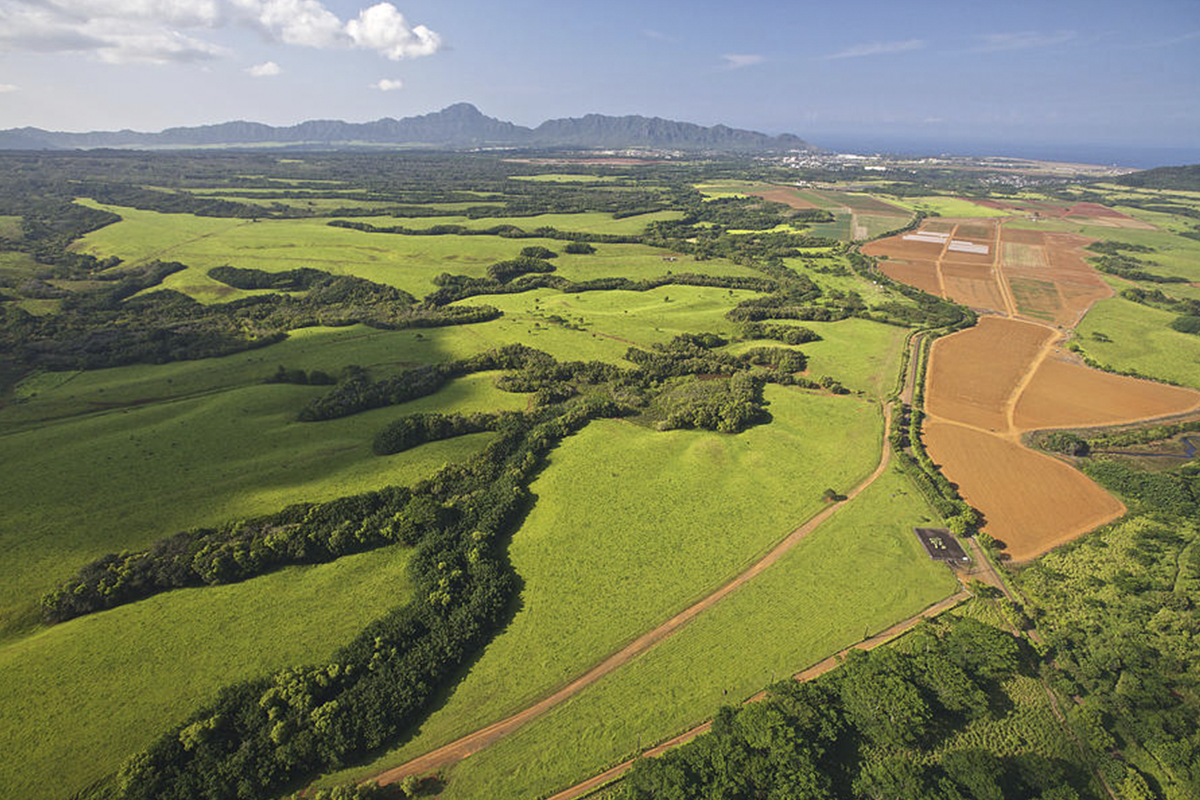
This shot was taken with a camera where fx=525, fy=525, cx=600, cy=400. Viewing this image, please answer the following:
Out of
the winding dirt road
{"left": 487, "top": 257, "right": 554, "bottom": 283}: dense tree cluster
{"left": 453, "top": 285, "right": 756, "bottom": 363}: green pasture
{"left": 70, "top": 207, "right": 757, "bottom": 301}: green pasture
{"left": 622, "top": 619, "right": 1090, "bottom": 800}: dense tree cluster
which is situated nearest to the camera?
{"left": 622, "top": 619, "right": 1090, "bottom": 800}: dense tree cluster

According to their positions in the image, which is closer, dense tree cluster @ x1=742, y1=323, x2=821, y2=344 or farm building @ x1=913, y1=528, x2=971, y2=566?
farm building @ x1=913, y1=528, x2=971, y2=566

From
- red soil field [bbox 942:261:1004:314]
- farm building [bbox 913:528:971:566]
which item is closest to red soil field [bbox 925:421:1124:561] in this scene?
farm building [bbox 913:528:971:566]

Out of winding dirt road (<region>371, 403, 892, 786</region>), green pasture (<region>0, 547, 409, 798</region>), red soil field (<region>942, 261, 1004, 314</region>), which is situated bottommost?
winding dirt road (<region>371, 403, 892, 786</region>)

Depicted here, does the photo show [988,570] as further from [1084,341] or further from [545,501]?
[1084,341]

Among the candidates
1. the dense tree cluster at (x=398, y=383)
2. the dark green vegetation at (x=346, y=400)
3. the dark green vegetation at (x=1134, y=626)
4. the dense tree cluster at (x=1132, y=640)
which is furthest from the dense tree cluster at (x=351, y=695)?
the dense tree cluster at (x=1132, y=640)

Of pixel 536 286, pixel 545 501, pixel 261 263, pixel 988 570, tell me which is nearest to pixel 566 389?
pixel 545 501

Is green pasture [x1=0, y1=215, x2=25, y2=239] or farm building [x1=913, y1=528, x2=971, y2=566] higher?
green pasture [x1=0, y1=215, x2=25, y2=239]

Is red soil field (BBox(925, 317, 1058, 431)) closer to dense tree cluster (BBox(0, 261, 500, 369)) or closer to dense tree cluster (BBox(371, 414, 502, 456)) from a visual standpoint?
dense tree cluster (BBox(371, 414, 502, 456))
